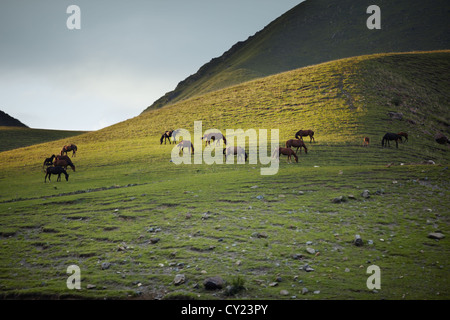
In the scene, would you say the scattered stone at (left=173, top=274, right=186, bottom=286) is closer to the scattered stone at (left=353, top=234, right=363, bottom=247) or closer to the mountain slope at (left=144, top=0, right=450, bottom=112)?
the scattered stone at (left=353, top=234, right=363, bottom=247)

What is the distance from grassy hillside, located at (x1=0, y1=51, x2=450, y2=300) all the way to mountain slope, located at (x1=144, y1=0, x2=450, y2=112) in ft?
326

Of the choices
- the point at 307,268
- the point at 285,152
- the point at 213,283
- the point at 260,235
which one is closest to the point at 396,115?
the point at 285,152

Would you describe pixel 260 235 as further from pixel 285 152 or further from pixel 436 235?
pixel 285 152

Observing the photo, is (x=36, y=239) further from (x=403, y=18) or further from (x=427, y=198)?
(x=403, y=18)

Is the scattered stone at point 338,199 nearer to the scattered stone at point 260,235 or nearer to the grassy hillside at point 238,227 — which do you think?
the grassy hillside at point 238,227

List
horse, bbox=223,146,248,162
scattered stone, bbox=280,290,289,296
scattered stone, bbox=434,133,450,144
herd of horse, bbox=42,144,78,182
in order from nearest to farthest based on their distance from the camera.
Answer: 1. scattered stone, bbox=280,290,289,296
2. herd of horse, bbox=42,144,78,182
3. horse, bbox=223,146,248,162
4. scattered stone, bbox=434,133,450,144

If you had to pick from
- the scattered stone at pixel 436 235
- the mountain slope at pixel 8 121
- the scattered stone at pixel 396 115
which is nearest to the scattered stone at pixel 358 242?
the scattered stone at pixel 436 235

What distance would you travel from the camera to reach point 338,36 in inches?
5630

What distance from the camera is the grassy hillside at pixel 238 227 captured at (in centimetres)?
857

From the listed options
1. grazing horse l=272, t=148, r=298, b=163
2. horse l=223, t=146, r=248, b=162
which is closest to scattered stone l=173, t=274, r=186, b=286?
grazing horse l=272, t=148, r=298, b=163

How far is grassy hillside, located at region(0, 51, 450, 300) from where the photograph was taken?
8.57m

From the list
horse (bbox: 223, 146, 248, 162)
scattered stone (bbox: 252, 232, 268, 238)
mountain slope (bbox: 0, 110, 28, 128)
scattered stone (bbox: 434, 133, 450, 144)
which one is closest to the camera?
scattered stone (bbox: 252, 232, 268, 238)

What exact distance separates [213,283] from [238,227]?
460 centimetres

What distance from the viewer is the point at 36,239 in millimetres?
12914
